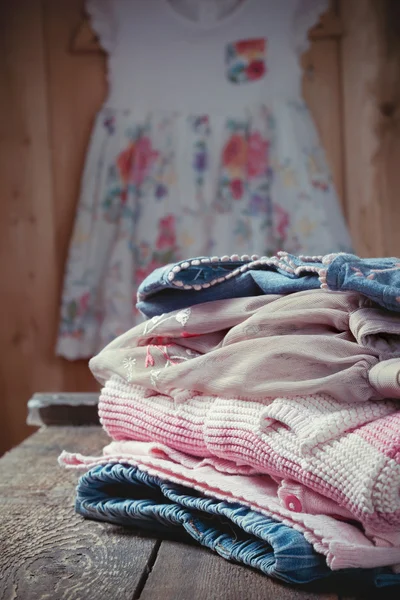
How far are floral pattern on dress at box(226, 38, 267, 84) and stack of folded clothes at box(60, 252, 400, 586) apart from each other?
152 centimetres

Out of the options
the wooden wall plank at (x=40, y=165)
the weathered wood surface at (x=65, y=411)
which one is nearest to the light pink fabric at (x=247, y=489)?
the weathered wood surface at (x=65, y=411)

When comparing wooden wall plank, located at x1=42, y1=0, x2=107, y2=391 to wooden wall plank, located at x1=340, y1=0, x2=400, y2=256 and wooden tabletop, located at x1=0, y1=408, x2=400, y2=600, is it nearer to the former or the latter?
wooden wall plank, located at x1=340, y1=0, x2=400, y2=256

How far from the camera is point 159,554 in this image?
51 cm

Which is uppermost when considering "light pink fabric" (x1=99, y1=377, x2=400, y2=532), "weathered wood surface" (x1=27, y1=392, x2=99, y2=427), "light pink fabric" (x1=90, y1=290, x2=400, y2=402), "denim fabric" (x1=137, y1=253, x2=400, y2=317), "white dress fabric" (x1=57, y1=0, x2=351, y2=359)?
"white dress fabric" (x1=57, y1=0, x2=351, y2=359)

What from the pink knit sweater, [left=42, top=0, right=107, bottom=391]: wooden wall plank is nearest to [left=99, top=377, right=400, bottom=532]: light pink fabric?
the pink knit sweater

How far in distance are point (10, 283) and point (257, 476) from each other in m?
1.76

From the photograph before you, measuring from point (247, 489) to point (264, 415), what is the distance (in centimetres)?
6

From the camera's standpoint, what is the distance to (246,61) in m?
2.04

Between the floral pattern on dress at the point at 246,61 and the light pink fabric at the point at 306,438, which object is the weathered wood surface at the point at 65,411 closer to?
the light pink fabric at the point at 306,438

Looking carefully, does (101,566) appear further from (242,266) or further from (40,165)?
(40,165)

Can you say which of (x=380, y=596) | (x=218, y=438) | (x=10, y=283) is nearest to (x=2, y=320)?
(x=10, y=283)

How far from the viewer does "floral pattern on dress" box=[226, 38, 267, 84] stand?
2.03m

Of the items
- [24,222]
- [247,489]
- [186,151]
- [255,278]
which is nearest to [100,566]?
[247,489]

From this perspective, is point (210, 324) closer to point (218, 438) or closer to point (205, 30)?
point (218, 438)
